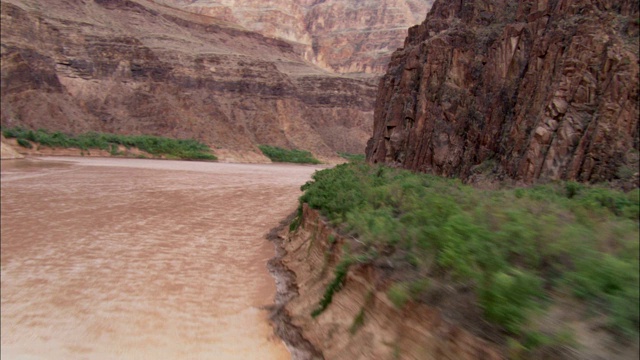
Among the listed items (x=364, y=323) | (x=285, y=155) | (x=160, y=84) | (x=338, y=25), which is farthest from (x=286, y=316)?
(x=338, y=25)

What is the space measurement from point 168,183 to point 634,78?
81.8 ft

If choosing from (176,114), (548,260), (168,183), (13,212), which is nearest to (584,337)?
(548,260)

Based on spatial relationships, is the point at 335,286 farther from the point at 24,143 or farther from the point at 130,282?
the point at 24,143

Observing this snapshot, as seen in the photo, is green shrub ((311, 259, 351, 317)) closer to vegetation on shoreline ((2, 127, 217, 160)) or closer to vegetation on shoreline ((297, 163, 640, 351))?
vegetation on shoreline ((297, 163, 640, 351))

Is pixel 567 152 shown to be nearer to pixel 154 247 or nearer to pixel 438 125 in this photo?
pixel 438 125

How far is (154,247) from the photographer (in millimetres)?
11258

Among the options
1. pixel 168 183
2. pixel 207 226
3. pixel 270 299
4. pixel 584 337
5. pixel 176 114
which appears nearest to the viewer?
pixel 584 337

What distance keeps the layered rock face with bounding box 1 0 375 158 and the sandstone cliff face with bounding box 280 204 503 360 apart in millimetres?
60168

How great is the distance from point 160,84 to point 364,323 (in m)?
90.0

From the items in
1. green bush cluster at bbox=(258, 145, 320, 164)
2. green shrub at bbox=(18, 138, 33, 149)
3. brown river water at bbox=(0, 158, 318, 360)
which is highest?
brown river water at bbox=(0, 158, 318, 360)

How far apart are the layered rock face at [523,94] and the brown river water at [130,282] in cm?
810

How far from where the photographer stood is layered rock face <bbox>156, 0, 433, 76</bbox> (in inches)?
6924

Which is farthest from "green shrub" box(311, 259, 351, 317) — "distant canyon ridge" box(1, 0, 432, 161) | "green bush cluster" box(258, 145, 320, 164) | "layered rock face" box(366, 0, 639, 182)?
"green bush cluster" box(258, 145, 320, 164)

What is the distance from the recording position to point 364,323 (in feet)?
16.8
